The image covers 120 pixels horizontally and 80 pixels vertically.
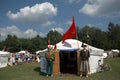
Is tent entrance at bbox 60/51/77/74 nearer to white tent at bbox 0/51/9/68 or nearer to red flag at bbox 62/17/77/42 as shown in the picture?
red flag at bbox 62/17/77/42

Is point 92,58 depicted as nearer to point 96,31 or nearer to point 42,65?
point 42,65

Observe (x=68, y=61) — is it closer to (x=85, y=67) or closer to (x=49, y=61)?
(x=49, y=61)

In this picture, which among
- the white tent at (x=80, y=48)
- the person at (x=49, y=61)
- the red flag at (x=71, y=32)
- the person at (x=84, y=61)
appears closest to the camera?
the person at (x=84, y=61)

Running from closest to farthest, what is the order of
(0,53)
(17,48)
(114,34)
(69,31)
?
(69,31) → (0,53) → (17,48) → (114,34)

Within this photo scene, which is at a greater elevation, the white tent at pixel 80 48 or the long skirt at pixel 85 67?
the white tent at pixel 80 48

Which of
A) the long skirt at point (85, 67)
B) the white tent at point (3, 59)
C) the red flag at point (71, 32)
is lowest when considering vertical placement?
the long skirt at point (85, 67)

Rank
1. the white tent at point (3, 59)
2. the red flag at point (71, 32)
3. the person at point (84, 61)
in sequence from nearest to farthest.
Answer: the person at point (84, 61)
the red flag at point (71, 32)
the white tent at point (3, 59)

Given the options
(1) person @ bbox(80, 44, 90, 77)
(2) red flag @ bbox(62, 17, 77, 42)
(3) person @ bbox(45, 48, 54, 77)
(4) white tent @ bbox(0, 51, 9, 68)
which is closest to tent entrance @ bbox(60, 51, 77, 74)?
(2) red flag @ bbox(62, 17, 77, 42)

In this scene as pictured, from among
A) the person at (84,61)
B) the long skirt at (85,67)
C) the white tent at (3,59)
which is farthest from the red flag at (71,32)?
the white tent at (3,59)

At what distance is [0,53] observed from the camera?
75.2 feet

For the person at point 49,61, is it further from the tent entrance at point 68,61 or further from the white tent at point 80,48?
the tent entrance at point 68,61

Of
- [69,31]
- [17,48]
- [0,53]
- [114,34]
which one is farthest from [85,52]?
[114,34]

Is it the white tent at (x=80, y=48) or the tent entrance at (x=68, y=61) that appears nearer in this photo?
the white tent at (x=80, y=48)

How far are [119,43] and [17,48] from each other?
3371 cm
